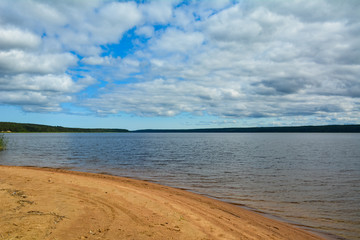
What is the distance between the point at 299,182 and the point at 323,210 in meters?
7.94

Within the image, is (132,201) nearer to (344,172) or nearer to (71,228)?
(71,228)

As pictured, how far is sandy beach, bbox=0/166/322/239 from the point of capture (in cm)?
759

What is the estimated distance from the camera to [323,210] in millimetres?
13766

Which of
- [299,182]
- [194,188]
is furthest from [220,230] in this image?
[299,182]

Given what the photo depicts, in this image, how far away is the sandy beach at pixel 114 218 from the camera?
759 centimetres

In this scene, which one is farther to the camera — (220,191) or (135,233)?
(220,191)

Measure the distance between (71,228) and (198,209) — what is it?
19.5 ft

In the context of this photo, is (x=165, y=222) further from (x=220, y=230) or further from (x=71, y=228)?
(x=71, y=228)

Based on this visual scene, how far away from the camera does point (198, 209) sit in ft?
38.1

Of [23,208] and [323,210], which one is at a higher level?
[23,208]

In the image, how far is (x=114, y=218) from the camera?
8.99 m

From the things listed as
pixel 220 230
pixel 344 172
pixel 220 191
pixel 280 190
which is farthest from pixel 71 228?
pixel 344 172

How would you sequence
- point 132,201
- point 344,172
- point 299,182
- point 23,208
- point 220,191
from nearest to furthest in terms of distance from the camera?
point 23,208
point 132,201
point 220,191
point 299,182
point 344,172

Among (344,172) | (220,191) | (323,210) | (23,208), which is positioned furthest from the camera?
(344,172)
